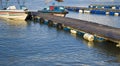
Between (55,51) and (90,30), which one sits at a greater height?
(90,30)

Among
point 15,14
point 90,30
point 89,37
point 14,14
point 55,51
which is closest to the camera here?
point 55,51

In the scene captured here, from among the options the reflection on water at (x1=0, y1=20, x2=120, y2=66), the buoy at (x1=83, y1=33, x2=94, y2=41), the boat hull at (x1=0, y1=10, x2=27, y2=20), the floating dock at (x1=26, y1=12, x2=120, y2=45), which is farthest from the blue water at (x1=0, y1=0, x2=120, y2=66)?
the boat hull at (x1=0, y1=10, x2=27, y2=20)

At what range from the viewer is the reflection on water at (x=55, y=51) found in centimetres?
3831

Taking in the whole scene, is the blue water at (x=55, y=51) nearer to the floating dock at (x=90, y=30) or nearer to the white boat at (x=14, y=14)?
the floating dock at (x=90, y=30)

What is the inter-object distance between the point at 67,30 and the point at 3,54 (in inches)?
1115

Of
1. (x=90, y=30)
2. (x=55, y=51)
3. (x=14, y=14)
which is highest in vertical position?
(x=90, y=30)

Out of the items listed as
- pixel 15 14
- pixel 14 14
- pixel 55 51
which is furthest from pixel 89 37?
pixel 14 14

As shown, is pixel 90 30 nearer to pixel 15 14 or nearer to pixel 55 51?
pixel 55 51

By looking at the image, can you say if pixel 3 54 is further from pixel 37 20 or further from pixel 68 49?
pixel 37 20

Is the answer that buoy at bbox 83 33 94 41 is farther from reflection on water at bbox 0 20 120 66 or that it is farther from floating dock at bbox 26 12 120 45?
reflection on water at bbox 0 20 120 66

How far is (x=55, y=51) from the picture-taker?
148 feet

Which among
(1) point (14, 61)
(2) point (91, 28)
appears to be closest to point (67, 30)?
(2) point (91, 28)

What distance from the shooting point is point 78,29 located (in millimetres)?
63688

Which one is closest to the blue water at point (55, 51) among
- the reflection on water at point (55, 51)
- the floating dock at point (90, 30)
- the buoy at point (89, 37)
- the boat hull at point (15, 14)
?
the reflection on water at point (55, 51)
